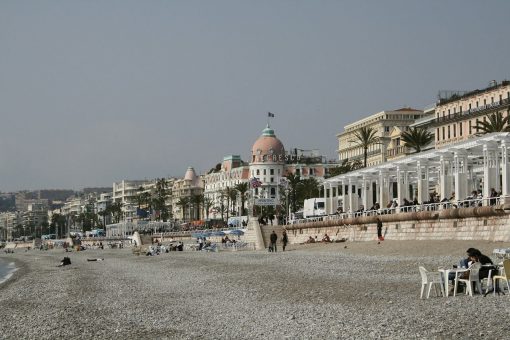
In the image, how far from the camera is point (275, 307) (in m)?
20.3

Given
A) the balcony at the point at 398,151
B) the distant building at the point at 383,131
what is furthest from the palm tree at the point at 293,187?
the balcony at the point at 398,151

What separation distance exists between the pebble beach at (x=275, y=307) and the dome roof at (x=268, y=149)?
15431 centimetres

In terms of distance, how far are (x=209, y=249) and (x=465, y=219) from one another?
43823 millimetres

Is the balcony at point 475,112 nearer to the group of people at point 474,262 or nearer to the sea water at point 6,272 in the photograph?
the sea water at point 6,272

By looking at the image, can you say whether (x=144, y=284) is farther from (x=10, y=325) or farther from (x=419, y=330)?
(x=419, y=330)

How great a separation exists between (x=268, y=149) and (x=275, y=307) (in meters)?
170

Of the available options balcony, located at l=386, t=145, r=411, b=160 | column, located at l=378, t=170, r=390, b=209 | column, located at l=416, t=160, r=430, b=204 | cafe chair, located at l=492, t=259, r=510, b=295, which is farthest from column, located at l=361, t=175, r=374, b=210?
balcony, located at l=386, t=145, r=411, b=160

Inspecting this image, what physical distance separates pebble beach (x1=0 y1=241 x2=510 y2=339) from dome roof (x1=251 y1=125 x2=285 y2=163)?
154 m

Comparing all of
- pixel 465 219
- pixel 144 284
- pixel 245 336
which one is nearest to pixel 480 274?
pixel 245 336

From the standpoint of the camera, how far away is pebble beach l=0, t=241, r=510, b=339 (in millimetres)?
15797

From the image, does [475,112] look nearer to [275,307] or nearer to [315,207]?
[315,207]

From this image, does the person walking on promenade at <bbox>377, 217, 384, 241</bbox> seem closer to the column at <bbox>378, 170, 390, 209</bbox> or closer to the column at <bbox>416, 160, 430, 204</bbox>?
the column at <bbox>416, 160, 430, 204</bbox>

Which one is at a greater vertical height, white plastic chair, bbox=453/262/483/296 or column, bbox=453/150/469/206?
column, bbox=453/150/469/206

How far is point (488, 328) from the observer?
46.8 ft
